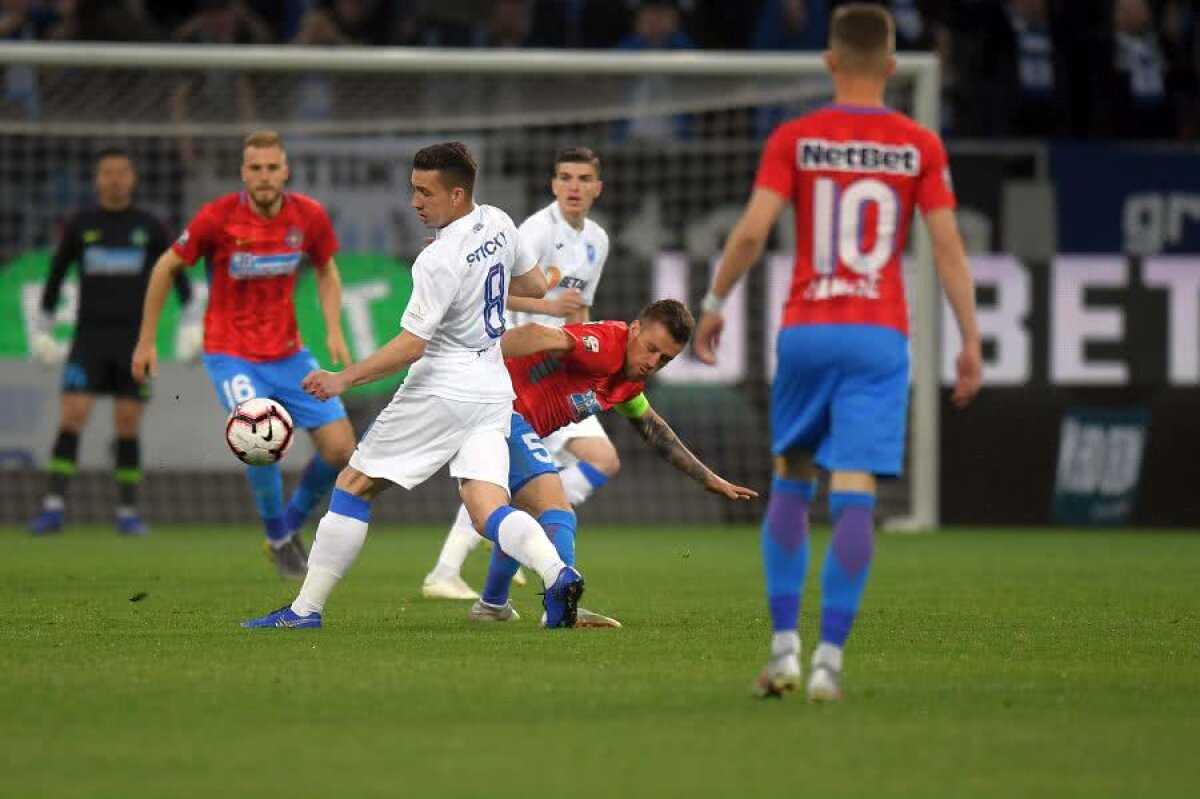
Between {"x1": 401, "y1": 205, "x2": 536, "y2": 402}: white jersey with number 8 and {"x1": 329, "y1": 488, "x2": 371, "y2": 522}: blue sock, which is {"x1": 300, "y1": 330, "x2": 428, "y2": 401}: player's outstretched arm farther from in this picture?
{"x1": 329, "y1": 488, "x2": 371, "y2": 522}: blue sock

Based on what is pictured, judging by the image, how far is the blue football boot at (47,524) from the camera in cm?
1492

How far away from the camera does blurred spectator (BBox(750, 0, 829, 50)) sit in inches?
734

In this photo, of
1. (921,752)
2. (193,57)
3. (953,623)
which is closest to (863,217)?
(921,752)

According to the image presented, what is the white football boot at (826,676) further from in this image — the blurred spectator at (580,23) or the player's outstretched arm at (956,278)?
the blurred spectator at (580,23)

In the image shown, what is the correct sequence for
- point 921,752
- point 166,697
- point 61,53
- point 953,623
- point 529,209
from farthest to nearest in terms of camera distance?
1. point 529,209
2. point 61,53
3. point 953,623
4. point 166,697
5. point 921,752

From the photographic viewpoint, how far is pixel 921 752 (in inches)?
202

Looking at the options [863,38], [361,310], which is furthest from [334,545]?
[361,310]

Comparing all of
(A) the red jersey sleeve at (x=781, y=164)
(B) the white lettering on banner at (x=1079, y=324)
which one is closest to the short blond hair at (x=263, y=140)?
(A) the red jersey sleeve at (x=781, y=164)

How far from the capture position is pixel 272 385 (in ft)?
34.9

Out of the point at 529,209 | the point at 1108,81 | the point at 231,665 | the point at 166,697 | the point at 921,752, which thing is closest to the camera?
the point at 921,752

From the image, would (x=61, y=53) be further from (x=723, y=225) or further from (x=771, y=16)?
(x=771, y=16)

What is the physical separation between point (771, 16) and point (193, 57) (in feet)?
18.3

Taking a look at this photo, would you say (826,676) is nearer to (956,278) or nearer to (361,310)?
(956,278)

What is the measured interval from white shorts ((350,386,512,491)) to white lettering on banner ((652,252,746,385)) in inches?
332
